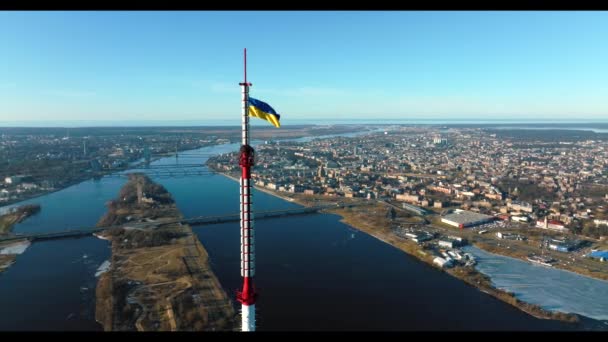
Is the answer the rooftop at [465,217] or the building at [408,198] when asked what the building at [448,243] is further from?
the building at [408,198]

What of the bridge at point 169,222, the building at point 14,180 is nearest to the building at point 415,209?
the bridge at point 169,222

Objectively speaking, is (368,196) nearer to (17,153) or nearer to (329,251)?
(329,251)

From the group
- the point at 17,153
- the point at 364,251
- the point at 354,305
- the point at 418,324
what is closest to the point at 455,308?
the point at 418,324

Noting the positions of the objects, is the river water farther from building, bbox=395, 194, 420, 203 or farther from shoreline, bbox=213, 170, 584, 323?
building, bbox=395, 194, 420, 203

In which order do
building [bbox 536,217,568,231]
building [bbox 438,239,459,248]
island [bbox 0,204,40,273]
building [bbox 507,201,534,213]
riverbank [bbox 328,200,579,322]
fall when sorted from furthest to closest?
A: building [bbox 507,201,534,213]
building [bbox 536,217,568,231]
building [bbox 438,239,459,248]
island [bbox 0,204,40,273]
riverbank [bbox 328,200,579,322]

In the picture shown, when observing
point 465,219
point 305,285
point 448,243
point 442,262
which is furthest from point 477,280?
point 465,219

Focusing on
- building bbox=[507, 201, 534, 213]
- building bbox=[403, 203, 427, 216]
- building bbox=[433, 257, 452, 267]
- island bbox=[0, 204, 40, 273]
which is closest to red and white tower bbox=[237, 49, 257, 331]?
building bbox=[433, 257, 452, 267]
